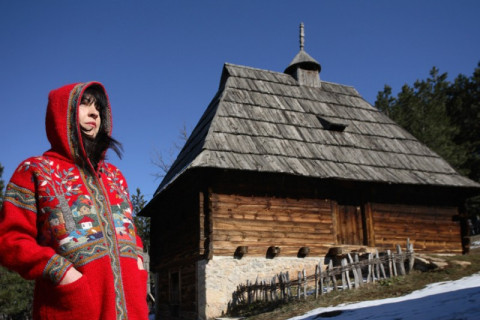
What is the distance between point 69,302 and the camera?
199 cm

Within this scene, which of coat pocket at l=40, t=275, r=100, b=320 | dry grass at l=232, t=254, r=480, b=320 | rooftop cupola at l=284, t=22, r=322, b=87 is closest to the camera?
coat pocket at l=40, t=275, r=100, b=320

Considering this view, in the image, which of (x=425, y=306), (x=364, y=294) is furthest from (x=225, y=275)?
(x=425, y=306)

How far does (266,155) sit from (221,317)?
456 cm

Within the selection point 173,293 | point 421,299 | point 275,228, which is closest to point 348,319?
point 421,299

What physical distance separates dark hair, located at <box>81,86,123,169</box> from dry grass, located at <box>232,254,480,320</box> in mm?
7329

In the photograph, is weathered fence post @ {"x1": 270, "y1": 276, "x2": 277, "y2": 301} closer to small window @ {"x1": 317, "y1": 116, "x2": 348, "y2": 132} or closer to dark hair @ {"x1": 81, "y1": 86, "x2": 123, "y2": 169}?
small window @ {"x1": 317, "y1": 116, "x2": 348, "y2": 132}

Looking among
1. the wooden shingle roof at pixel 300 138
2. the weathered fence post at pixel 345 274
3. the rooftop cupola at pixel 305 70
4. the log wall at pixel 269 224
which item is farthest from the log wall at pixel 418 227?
the rooftop cupola at pixel 305 70

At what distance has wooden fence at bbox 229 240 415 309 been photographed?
10094mm

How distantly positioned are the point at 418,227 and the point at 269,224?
5368mm

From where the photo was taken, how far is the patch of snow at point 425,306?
6566 millimetres

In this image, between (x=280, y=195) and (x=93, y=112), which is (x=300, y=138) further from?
(x=93, y=112)

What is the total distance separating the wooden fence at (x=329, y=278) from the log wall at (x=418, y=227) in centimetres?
325

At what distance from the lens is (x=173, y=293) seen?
14508 millimetres

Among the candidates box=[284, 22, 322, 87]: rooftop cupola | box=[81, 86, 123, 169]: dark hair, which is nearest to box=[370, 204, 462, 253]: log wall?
box=[284, 22, 322, 87]: rooftop cupola
